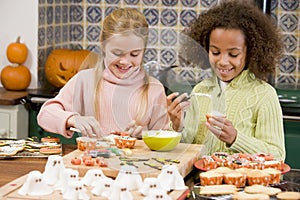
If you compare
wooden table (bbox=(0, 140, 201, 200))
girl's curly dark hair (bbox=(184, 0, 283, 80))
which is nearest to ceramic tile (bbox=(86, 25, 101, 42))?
Result: girl's curly dark hair (bbox=(184, 0, 283, 80))

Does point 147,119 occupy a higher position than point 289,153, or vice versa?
point 147,119

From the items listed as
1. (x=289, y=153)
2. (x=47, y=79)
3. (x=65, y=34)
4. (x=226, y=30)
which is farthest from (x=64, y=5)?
(x=226, y=30)

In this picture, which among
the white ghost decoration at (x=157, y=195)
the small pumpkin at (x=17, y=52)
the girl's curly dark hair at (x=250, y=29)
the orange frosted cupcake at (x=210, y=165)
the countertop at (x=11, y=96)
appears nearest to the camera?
the white ghost decoration at (x=157, y=195)

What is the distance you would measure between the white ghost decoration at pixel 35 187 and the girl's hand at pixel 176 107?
0.47m

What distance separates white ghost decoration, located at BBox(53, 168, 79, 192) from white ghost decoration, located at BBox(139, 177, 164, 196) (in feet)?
0.61

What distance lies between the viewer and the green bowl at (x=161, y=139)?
216 centimetres

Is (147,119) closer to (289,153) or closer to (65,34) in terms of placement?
(289,153)

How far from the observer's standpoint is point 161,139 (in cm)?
216

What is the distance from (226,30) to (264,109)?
0.30 m

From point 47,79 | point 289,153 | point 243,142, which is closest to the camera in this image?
point 243,142

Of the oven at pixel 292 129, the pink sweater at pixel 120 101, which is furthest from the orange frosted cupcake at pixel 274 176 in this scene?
the oven at pixel 292 129

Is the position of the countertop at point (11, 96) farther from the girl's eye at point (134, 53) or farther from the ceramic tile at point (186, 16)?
the girl's eye at point (134, 53)

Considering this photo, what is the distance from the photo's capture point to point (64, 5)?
412cm

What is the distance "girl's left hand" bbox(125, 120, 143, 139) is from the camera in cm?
218
